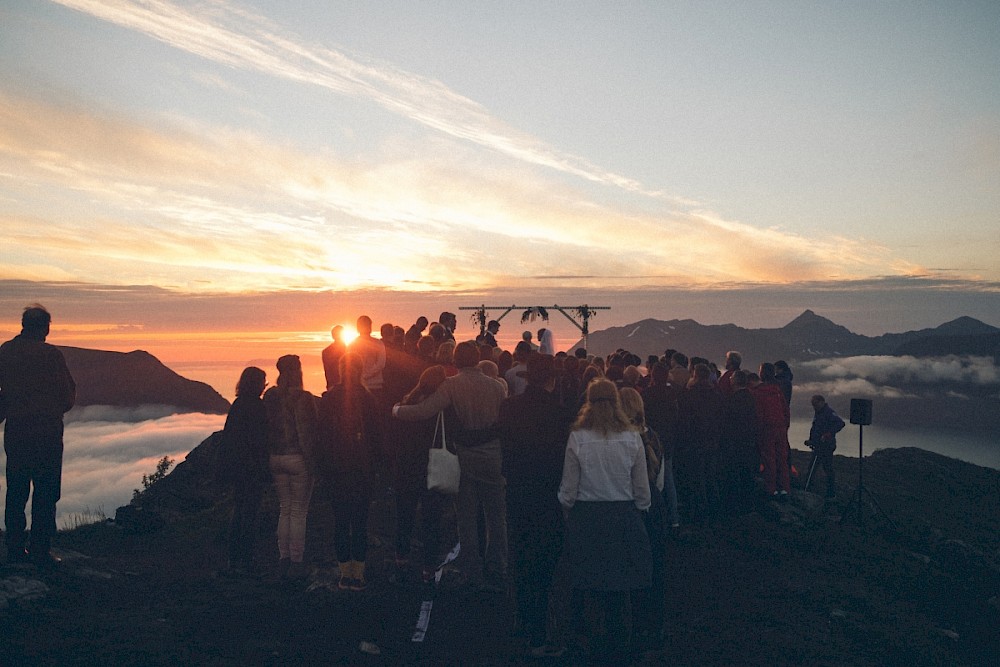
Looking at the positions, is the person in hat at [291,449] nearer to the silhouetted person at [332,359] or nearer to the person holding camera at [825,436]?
the silhouetted person at [332,359]

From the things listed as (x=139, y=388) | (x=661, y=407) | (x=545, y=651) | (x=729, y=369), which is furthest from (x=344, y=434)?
(x=139, y=388)

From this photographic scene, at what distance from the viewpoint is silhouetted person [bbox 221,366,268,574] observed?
8.36m

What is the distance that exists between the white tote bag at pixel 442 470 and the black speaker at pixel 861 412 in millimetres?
9444

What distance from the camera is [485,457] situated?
7.73 metres

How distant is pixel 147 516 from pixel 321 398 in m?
6.30

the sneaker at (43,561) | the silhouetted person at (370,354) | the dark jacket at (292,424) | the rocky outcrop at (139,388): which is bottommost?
the rocky outcrop at (139,388)

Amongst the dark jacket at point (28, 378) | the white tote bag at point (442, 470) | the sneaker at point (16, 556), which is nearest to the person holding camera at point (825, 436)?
the white tote bag at point (442, 470)

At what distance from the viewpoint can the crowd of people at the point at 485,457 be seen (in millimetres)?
5965

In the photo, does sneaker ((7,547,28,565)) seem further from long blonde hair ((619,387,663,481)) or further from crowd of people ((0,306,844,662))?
long blonde hair ((619,387,663,481))

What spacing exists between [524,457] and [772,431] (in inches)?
301

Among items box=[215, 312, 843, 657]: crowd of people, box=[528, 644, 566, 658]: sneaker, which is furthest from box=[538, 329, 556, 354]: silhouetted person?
box=[528, 644, 566, 658]: sneaker

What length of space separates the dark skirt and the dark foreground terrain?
1.13 m

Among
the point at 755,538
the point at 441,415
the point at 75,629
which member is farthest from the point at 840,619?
the point at 75,629

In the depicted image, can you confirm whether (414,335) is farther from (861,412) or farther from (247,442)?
(861,412)
